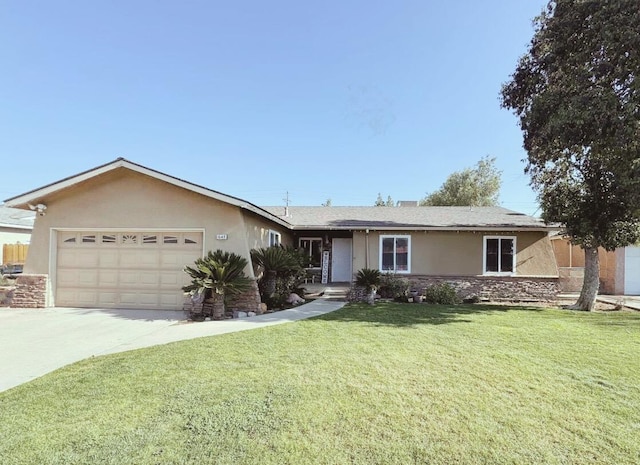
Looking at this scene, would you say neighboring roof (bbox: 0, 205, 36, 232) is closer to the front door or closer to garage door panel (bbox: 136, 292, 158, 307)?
garage door panel (bbox: 136, 292, 158, 307)

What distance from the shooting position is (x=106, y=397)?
414 centimetres

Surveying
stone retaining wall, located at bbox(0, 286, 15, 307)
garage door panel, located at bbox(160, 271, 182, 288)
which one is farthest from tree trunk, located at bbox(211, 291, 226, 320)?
stone retaining wall, located at bbox(0, 286, 15, 307)

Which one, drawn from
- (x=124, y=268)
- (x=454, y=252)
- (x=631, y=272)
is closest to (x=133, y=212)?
(x=124, y=268)

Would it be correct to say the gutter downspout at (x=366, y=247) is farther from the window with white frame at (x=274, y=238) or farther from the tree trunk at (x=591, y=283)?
the tree trunk at (x=591, y=283)

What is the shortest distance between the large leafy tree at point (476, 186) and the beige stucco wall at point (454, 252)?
20027 millimetres

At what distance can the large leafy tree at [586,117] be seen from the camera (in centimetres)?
895

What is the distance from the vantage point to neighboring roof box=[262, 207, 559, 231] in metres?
13.7

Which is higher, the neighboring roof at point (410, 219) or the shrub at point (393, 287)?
the neighboring roof at point (410, 219)

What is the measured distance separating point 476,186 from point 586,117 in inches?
1019

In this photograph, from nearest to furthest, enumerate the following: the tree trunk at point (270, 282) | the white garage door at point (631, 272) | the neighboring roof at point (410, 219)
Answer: the tree trunk at point (270, 282) → the neighboring roof at point (410, 219) → the white garage door at point (631, 272)

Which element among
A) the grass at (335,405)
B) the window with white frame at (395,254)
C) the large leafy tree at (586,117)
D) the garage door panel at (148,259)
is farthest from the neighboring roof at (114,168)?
the large leafy tree at (586,117)

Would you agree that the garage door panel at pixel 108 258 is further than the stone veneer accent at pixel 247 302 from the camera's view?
Yes

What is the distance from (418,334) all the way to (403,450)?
452 centimetres

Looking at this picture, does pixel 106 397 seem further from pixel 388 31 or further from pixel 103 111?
pixel 103 111
